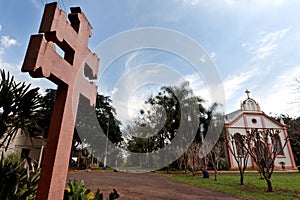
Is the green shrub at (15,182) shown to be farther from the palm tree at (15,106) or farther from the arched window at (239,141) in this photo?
the arched window at (239,141)

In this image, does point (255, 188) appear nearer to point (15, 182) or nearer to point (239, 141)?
point (239, 141)

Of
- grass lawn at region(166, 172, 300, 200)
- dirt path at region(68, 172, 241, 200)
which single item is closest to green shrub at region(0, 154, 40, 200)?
dirt path at region(68, 172, 241, 200)

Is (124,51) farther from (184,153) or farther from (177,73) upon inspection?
(184,153)

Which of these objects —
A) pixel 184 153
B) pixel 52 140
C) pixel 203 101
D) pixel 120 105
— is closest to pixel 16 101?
pixel 52 140

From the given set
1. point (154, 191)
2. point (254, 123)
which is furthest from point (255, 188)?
point (254, 123)

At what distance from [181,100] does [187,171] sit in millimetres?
6852

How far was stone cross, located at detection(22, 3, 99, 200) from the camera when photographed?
54.7 inches

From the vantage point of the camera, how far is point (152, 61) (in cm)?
339

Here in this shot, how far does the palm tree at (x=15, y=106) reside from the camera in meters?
1.89

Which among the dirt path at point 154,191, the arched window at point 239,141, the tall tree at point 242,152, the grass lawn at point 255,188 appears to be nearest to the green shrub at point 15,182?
the dirt path at point 154,191

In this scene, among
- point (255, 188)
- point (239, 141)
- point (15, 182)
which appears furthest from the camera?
point (239, 141)

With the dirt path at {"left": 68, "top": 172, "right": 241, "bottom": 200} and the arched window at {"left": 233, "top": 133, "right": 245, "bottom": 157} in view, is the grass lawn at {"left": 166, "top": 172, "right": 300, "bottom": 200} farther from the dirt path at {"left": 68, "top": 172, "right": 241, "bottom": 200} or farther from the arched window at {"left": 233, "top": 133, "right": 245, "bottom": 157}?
the arched window at {"left": 233, "top": 133, "right": 245, "bottom": 157}

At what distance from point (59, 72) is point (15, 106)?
2.50 ft

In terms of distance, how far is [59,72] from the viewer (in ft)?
5.36
